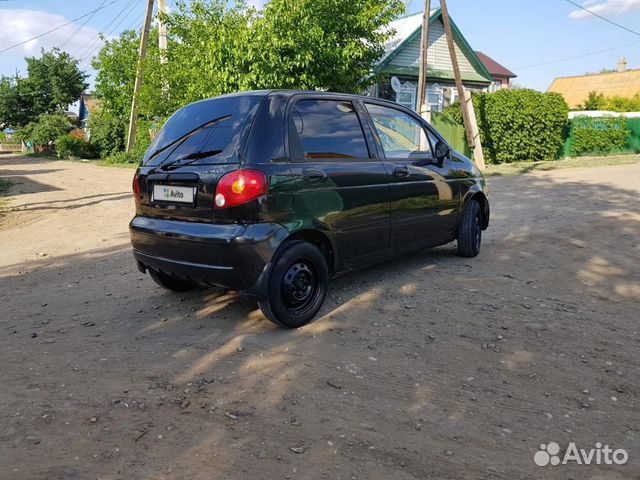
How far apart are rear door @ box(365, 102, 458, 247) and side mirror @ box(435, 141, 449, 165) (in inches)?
2.4

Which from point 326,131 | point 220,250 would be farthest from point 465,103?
point 220,250

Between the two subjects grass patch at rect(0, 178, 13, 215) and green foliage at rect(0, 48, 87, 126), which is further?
green foliage at rect(0, 48, 87, 126)

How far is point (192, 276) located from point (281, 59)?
453 inches

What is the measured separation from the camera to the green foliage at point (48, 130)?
42000 mm

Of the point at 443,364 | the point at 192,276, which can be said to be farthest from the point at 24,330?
the point at 443,364

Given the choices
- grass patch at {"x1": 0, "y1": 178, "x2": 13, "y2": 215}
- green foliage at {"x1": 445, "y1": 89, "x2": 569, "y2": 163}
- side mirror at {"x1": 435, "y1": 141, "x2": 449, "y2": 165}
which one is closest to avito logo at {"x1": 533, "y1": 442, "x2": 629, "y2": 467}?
side mirror at {"x1": 435, "y1": 141, "x2": 449, "y2": 165}

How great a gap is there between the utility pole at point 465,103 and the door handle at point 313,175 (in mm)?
14826

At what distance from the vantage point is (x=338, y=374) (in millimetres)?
3338

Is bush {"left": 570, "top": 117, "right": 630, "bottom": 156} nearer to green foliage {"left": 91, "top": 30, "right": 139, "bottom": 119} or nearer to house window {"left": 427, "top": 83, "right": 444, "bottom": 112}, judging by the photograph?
house window {"left": 427, "top": 83, "right": 444, "bottom": 112}

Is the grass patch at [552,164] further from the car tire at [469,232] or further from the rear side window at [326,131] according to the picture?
the rear side window at [326,131]

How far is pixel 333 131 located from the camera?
14.3ft

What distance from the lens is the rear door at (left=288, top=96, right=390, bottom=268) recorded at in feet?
13.3

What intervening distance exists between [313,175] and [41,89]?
172 feet

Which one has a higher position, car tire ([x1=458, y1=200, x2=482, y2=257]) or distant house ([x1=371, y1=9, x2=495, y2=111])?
distant house ([x1=371, y1=9, x2=495, y2=111])
